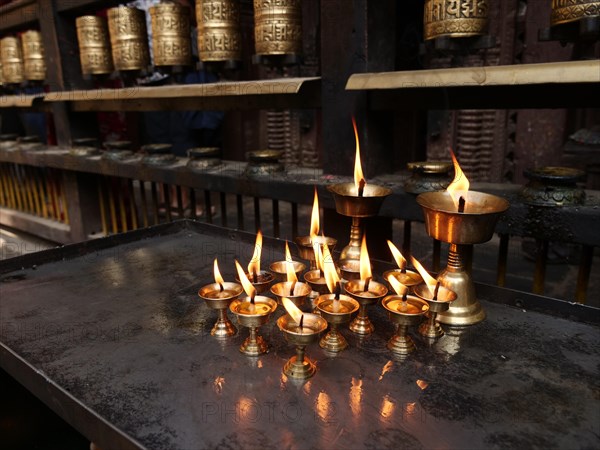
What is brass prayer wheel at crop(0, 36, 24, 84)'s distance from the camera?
465 centimetres

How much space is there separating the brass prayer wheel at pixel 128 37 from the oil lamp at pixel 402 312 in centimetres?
278

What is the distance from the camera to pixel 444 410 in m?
1.15

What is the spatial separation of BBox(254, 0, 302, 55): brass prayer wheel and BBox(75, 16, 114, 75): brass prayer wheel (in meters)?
1.72

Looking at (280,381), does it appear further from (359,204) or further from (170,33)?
(170,33)

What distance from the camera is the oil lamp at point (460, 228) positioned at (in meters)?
1.43

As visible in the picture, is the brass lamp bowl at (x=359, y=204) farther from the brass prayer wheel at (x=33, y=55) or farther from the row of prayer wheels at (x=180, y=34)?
the brass prayer wheel at (x=33, y=55)

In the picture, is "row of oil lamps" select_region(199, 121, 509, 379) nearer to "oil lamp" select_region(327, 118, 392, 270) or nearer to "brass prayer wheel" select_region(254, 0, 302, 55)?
"oil lamp" select_region(327, 118, 392, 270)

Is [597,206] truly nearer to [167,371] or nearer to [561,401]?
[561,401]

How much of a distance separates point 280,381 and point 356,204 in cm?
70

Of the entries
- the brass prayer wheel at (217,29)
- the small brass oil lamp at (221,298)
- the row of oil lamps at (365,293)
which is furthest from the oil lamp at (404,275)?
the brass prayer wheel at (217,29)

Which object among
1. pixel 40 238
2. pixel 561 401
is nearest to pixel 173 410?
pixel 561 401

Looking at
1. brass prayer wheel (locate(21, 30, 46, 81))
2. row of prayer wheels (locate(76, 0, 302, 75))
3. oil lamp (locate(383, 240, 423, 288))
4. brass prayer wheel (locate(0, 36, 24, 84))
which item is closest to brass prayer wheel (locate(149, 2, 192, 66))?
row of prayer wheels (locate(76, 0, 302, 75))

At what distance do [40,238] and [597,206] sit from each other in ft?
18.2

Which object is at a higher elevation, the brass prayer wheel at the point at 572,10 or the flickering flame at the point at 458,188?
the brass prayer wheel at the point at 572,10
